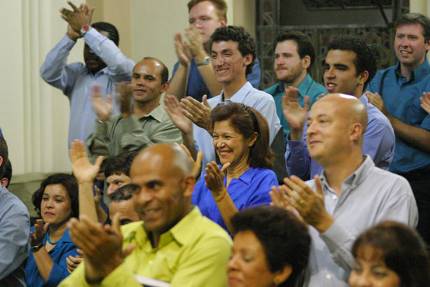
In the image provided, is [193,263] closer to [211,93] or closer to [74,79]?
[211,93]

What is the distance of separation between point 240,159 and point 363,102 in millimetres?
887

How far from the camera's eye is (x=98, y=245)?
144 inches

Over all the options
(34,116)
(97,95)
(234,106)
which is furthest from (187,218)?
(34,116)

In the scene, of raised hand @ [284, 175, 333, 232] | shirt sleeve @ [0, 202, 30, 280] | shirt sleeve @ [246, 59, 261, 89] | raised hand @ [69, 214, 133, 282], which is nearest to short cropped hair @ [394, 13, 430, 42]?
shirt sleeve @ [246, 59, 261, 89]

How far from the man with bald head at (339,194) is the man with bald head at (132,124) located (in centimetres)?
170

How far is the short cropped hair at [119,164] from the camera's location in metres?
5.38

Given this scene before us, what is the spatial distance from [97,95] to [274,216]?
2.43 metres

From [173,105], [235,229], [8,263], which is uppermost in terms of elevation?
[173,105]

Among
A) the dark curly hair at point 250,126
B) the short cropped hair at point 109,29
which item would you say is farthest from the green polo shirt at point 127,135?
the short cropped hair at point 109,29

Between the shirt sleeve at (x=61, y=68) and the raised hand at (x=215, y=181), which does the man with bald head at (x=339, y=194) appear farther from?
the shirt sleeve at (x=61, y=68)

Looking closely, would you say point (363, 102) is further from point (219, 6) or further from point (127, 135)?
point (219, 6)

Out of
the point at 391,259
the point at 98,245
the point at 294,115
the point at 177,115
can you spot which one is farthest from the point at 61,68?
the point at 391,259

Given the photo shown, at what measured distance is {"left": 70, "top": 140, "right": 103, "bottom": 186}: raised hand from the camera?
4598 mm

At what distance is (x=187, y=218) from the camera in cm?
402
